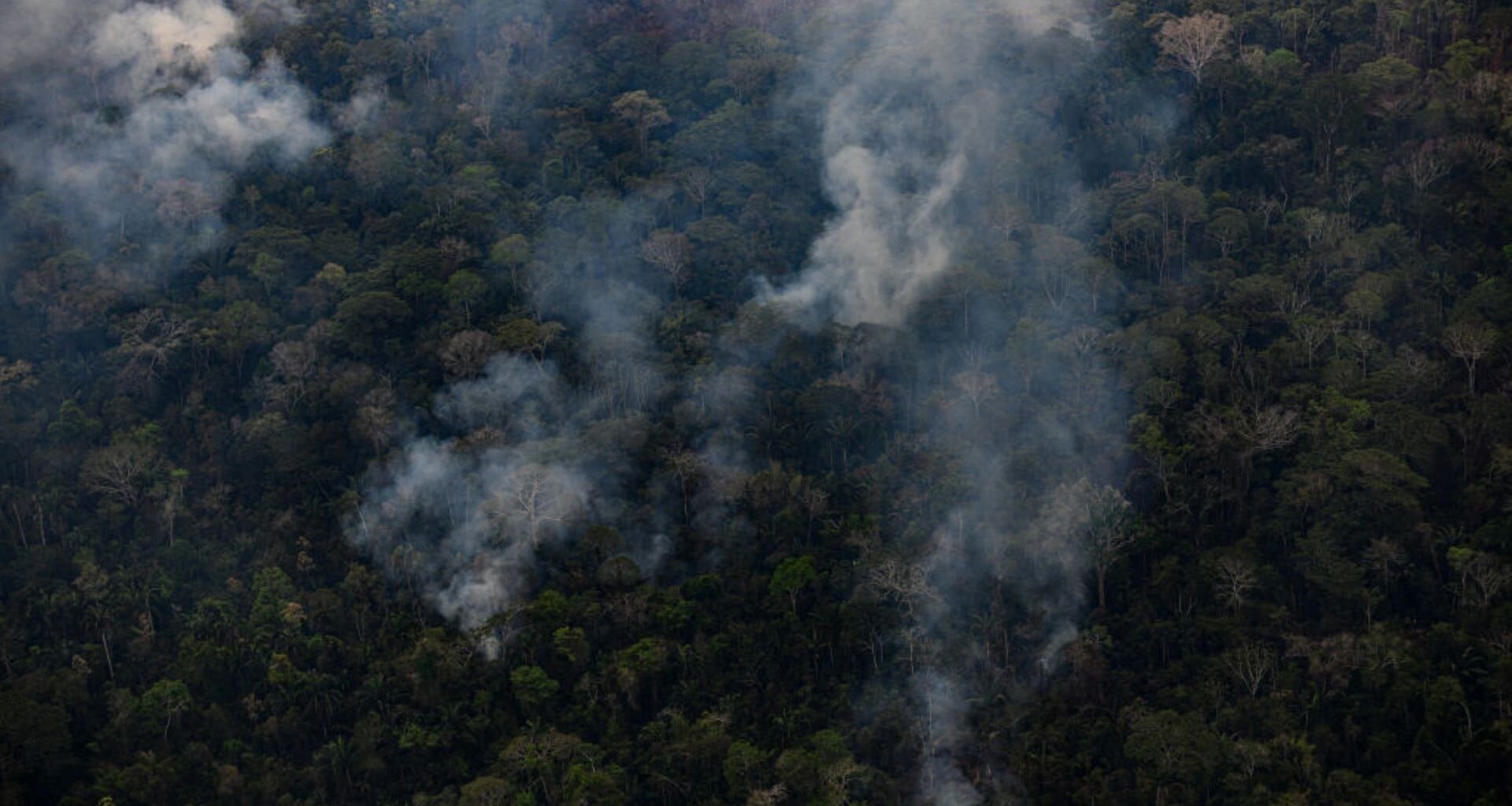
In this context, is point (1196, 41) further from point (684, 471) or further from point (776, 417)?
point (684, 471)

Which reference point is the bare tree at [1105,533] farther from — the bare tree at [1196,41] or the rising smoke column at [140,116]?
the rising smoke column at [140,116]

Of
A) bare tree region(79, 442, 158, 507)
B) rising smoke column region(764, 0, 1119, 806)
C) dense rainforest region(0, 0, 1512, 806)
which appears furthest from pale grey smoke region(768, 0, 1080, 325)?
bare tree region(79, 442, 158, 507)

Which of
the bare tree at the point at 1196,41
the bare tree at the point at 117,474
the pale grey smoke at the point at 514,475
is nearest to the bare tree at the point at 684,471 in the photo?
the pale grey smoke at the point at 514,475

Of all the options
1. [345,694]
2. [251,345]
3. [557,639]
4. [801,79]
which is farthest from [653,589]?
[801,79]

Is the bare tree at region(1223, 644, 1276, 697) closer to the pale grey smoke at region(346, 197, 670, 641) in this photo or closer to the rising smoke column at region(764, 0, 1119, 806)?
the rising smoke column at region(764, 0, 1119, 806)

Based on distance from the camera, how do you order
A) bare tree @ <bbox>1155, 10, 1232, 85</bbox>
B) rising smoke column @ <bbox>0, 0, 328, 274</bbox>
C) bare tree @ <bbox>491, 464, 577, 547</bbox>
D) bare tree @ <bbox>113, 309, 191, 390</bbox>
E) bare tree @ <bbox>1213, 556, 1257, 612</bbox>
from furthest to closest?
1. bare tree @ <bbox>1155, 10, 1232, 85</bbox>
2. rising smoke column @ <bbox>0, 0, 328, 274</bbox>
3. bare tree @ <bbox>113, 309, 191, 390</bbox>
4. bare tree @ <bbox>491, 464, 577, 547</bbox>
5. bare tree @ <bbox>1213, 556, 1257, 612</bbox>

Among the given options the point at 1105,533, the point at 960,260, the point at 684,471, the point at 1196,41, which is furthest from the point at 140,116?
the point at 1105,533

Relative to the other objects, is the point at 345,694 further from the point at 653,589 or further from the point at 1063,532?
the point at 1063,532
